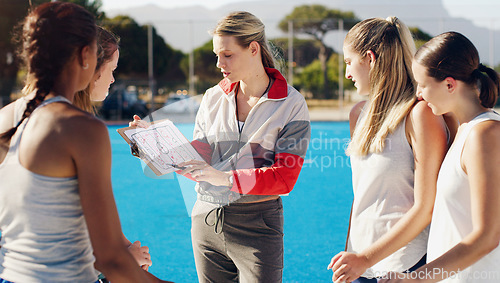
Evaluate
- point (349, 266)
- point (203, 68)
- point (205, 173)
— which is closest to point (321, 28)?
point (203, 68)

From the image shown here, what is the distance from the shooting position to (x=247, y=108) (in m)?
2.13

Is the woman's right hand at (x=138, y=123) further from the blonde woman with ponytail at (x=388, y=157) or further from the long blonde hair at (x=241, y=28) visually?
the blonde woman with ponytail at (x=388, y=157)

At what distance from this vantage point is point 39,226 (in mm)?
1208

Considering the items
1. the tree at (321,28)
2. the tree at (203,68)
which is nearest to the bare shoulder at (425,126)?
the tree at (321,28)

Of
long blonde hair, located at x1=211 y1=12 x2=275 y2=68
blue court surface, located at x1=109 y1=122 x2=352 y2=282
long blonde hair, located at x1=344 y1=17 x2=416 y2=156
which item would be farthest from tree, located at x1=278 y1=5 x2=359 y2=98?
long blonde hair, located at x1=344 y1=17 x2=416 y2=156

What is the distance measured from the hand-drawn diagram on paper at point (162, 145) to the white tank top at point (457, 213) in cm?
95

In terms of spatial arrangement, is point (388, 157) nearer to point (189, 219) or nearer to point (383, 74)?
point (383, 74)

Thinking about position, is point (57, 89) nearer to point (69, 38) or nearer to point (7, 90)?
point (69, 38)

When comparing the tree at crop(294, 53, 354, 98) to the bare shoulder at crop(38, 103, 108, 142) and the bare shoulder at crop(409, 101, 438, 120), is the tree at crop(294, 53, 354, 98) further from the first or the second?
the bare shoulder at crop(38, 103, 108, 142)

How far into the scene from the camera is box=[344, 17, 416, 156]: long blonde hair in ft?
5.75

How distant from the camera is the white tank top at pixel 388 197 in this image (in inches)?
66.0

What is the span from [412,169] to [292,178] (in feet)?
1.69

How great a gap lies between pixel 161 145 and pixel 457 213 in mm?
1112

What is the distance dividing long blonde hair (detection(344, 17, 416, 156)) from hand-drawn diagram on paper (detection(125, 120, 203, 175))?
2.23ft
